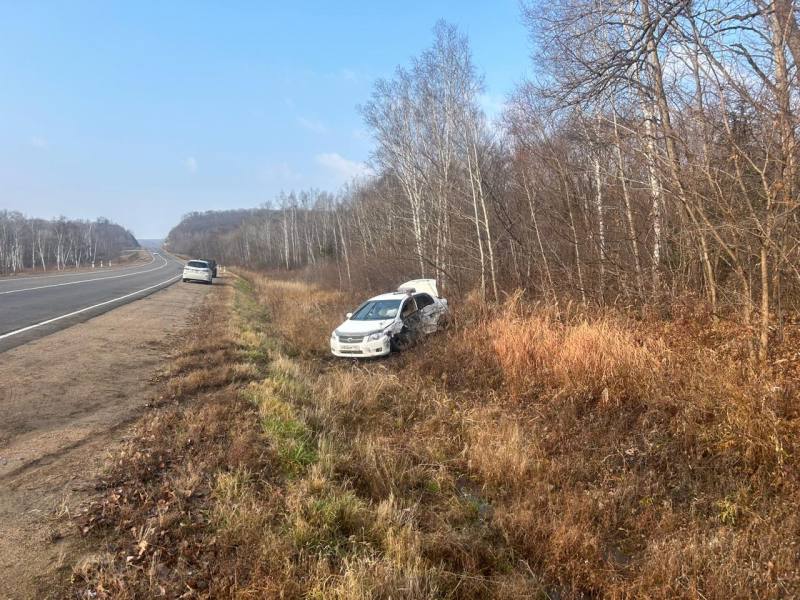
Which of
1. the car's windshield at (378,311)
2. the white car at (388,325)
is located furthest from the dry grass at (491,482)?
the car's windshield at (378,311)

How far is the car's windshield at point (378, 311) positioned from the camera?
464 inches

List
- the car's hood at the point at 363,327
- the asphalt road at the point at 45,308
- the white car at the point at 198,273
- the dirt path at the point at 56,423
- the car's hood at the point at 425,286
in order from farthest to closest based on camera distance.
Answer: the white car at the point at 198,273, the car's hood at the point at 425,286, the car's hood at the point at 363,327, the asphalt road at the point at 45,308, the dirt path at the point at 56,423

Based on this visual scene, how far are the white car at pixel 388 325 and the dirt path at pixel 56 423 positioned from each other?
4.00 m

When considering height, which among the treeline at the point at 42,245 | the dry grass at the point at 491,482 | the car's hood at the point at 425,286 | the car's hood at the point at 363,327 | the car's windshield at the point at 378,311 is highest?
the treeline at the point at 42,245

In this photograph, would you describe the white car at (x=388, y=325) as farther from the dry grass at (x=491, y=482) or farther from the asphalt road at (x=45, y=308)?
the asphalt road at (x=45, y=308)

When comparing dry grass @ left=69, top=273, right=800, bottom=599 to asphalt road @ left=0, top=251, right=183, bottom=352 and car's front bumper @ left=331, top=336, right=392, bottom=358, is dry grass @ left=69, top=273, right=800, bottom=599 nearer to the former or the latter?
car's front bumper @ left=331, top=336, right=392, bottom=358

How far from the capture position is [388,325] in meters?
11.2

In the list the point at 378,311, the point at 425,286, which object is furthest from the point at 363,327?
the point at 425,286

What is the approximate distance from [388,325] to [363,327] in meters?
0.63

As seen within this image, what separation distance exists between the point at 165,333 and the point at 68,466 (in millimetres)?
8148

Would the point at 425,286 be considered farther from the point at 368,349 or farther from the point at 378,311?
the point at 368,349

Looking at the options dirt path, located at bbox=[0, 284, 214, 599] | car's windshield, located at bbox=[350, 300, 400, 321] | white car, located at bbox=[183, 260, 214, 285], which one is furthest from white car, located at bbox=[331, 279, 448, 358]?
white car, located at bbox=[183, 260, 214, 285]

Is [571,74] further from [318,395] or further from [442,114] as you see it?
[442,114]

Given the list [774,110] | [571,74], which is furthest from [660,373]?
[571,74]
